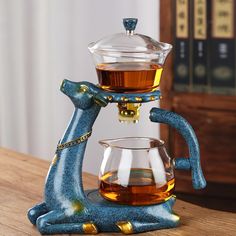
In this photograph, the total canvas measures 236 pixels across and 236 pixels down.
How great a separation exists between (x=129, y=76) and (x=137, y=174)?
24 centimetres

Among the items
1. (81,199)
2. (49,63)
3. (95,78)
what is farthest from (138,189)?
(49,63)

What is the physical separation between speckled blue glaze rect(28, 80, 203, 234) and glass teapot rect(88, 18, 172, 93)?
0.02 metres

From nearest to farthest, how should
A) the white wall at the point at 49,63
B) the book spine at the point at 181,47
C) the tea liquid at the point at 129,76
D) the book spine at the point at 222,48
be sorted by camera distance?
the tea liquid at the point at 129,76 → the book spine at the point at 222,48 → the book spine at the point at 181,47 → the white wall at the point at 49,63

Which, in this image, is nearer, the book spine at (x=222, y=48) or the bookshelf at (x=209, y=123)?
the book spine at (x=222, y=48)

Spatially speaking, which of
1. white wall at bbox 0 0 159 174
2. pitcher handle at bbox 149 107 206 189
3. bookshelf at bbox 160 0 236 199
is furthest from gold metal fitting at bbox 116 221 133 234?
white wall at bbox 0 0 159 174

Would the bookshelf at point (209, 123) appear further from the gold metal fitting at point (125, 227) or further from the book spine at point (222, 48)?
the gold metal fitting at point (125, 227)

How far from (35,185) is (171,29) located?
1.56 m

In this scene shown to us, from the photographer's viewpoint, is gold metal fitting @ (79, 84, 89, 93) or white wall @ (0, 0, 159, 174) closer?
gold metal fitting @ (79, 84, 89, 93)

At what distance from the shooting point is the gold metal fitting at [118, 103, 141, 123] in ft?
5.05

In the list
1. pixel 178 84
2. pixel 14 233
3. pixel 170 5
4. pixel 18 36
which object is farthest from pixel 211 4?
pixel 14 233

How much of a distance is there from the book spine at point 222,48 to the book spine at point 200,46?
0.03m

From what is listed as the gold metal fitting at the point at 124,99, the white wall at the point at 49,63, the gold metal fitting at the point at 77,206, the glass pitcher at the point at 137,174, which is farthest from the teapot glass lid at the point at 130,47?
the white wall at the point at 49,63

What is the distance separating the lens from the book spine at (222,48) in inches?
122

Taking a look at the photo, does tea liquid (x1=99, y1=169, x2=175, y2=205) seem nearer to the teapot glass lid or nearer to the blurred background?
the teapot glass lid
